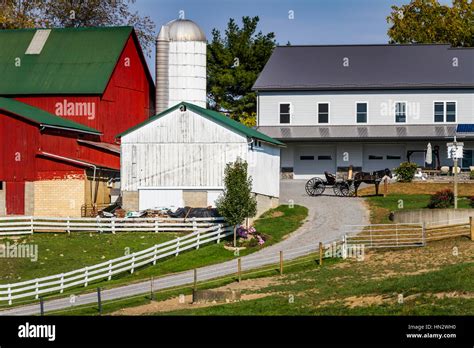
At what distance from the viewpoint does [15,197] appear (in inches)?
2379

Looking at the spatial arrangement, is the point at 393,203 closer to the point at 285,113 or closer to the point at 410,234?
the point at 410,234

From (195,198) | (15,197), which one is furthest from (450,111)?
(15,197)

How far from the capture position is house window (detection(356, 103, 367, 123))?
74.7m

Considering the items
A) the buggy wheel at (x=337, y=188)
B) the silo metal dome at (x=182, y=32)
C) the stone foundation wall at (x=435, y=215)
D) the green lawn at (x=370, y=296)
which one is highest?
the silo metal dome at (x=182, y=32)

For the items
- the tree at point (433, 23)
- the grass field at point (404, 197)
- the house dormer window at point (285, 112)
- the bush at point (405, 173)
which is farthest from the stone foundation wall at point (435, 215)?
the tree at point (433, 23)

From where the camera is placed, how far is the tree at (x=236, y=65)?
93188mm

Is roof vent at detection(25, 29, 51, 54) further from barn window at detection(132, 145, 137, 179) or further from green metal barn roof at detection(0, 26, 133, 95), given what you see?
barn window at detection(132, 145, 137, 179)

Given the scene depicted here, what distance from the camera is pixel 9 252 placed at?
2034 inches

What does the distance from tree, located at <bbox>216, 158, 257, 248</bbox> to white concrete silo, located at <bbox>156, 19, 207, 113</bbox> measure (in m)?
16.4

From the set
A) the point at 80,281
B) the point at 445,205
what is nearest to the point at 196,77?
the point at 445,205

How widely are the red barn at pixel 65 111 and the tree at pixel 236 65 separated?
51.7 feet

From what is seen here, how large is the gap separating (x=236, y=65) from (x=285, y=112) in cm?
1945

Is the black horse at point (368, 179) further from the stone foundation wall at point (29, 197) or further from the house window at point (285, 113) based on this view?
the stone foundation wall at point (29, 197)

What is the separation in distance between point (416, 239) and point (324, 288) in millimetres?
12136
